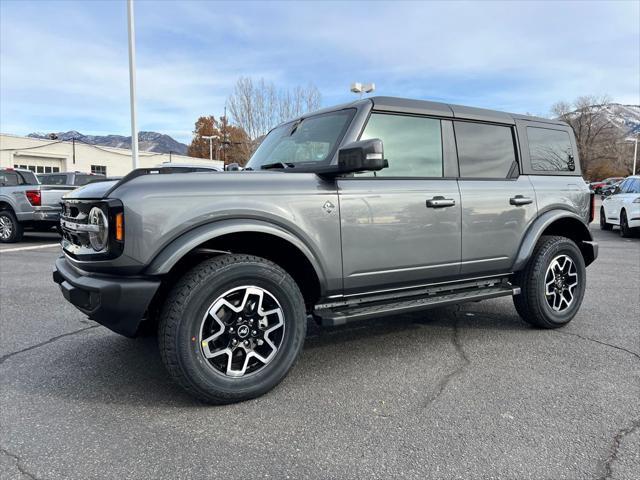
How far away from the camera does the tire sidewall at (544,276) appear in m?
4.15

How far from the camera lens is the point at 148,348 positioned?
151 inches

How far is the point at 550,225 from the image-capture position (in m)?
4.43

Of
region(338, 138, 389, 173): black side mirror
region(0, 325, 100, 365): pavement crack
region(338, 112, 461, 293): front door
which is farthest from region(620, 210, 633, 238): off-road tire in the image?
region(0, 325, 100, 365): pavement crack

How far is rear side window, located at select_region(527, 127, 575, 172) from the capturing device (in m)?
4.39

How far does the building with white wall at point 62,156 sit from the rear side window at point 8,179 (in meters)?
24.1

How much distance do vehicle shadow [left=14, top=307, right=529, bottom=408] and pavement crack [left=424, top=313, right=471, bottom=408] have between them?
6 centimetres

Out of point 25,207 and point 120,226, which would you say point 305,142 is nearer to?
point 120,226

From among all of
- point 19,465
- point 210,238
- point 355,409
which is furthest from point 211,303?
point 19,465

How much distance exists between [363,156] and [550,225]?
8.07 feet

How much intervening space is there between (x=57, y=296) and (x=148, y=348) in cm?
254

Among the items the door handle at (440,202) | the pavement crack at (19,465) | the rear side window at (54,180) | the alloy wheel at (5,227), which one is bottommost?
the pavement crack at (19,465)

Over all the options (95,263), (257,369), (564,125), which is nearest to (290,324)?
(257,369)

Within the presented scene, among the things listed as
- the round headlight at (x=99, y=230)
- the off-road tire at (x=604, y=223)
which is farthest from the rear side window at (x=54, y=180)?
the off-road tire at (x=604, y=223)

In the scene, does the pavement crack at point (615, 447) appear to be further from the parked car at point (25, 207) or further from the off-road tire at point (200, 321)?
the parked car at point (25, 207)
